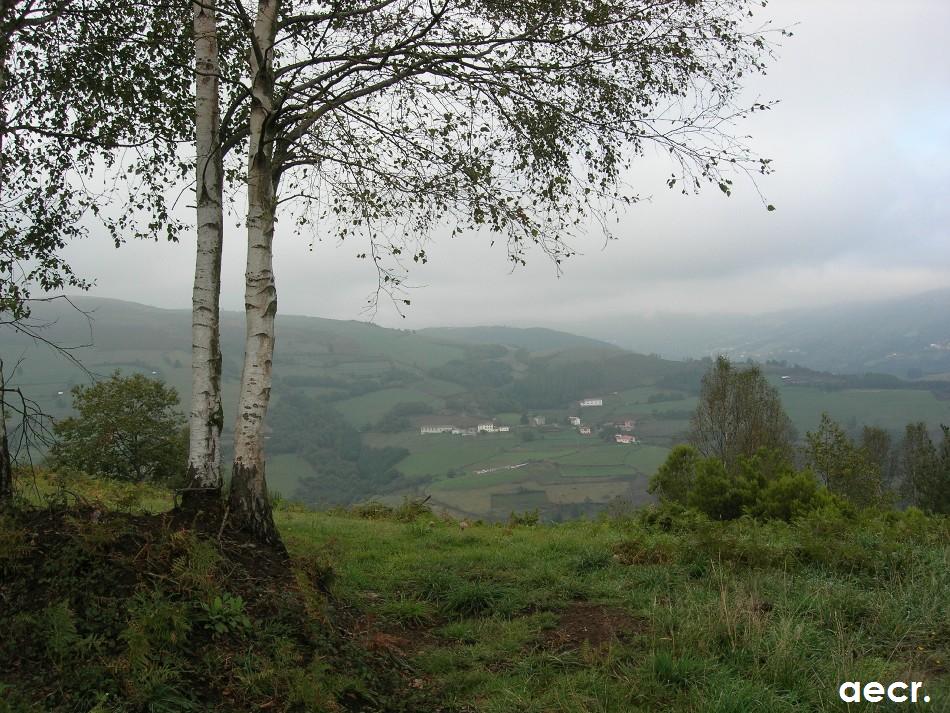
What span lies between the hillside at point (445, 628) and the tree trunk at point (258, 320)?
1.71ft

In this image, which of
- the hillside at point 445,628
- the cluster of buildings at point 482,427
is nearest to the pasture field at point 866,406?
the cluster of buildings at point 482,427

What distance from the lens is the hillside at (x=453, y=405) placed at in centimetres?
5491

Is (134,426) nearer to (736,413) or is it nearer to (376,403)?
(736,413)

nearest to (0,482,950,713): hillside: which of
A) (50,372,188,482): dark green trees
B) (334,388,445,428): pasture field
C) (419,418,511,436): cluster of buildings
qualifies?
(50,372,188,482): dark green trees

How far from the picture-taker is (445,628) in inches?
229

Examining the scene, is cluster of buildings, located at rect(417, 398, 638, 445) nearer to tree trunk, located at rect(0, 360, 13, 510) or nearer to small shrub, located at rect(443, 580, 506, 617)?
small shrub, located at rect(443, 580, 506, 617)

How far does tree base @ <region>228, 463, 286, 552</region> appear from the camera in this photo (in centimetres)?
617

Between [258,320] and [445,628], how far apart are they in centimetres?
357

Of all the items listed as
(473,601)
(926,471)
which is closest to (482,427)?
(926,471)

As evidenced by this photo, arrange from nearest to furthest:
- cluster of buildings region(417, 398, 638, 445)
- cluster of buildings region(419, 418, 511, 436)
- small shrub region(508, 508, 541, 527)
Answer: small shrub region(508, 508, 541, 527), cluster of buildings region(417, 398, 638, 445), cluster of buildings region(419, 418, 511, 436)

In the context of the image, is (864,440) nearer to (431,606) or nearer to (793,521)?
(793,521)

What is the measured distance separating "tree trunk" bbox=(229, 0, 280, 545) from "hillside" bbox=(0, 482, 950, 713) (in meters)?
0.52

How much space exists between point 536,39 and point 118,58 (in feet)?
17.8

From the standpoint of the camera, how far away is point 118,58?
25.8 feet
